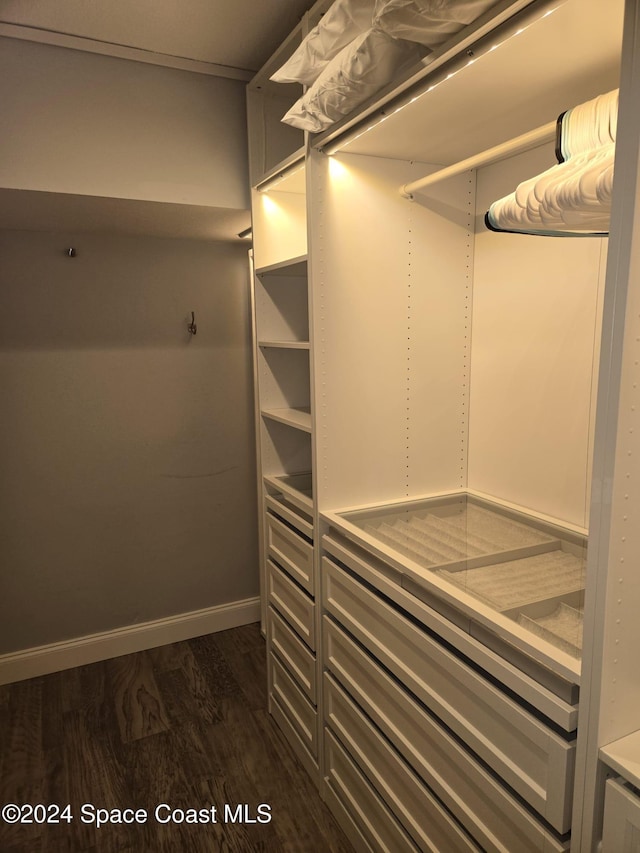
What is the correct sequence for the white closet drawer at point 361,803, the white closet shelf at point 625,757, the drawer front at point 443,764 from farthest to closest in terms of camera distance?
the white closet drawer at point 361,803, the drawer front at point 443,764, the white closet shelf at point 625,757

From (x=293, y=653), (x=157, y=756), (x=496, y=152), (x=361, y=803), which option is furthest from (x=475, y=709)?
(x=157, y=756)

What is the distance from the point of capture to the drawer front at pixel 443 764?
3.74 feet

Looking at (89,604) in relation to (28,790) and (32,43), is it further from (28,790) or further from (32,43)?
(32,43)

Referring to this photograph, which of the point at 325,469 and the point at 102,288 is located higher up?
the point at 102,288

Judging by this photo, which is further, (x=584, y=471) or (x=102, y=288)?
(x=102, y=288)

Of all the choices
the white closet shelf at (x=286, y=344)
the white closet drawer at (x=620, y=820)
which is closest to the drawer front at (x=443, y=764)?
the white closet drawer at (x=620, y=820)

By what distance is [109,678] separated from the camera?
2727 millimetres

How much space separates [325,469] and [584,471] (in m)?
0.76

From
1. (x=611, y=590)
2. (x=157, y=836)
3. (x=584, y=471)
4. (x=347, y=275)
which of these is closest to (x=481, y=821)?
(x=611, y=590)

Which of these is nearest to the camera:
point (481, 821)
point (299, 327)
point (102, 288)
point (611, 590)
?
point (611, 590)

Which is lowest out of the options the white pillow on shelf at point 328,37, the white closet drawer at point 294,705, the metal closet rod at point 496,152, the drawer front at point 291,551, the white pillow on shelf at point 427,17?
the white closet drawer at point 294,705

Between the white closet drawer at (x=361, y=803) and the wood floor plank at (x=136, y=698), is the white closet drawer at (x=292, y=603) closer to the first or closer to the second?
the white closet drawer at (x=361, y=803)

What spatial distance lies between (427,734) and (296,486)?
1072 mm

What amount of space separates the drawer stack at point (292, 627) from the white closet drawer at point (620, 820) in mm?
1129
